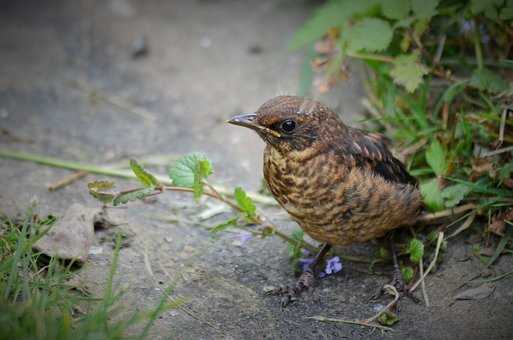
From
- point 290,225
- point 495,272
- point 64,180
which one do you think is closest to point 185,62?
point 64,180

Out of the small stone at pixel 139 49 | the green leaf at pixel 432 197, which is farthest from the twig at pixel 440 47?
the small stone at pixel 139 49

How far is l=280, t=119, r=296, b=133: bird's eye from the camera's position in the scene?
329 centimetres

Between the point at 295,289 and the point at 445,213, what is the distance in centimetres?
98

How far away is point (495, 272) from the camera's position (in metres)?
3.42

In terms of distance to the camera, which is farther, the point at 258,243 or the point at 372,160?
the point at 258,243

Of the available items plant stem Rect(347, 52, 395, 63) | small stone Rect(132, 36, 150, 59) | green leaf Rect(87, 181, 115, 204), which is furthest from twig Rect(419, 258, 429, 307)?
small stone Rect(132, 36, 150, 59)

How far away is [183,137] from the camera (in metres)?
5.07

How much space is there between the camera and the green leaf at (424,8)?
3.95 metres

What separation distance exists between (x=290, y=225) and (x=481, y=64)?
5.02 feet

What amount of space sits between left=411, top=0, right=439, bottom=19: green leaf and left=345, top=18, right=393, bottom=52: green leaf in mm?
212

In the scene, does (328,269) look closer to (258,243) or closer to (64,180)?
(258,243)

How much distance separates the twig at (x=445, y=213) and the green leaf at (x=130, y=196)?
155 cm

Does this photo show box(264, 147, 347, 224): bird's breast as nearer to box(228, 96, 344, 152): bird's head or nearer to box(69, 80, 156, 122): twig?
box(228, 96, 344, 152): bird's head

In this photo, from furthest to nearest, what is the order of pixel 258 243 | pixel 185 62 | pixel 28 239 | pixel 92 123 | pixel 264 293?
pixel 185 62 < pixel 92 123 < pixel 258 243 < pixel 264 293 < pixel 28 239
